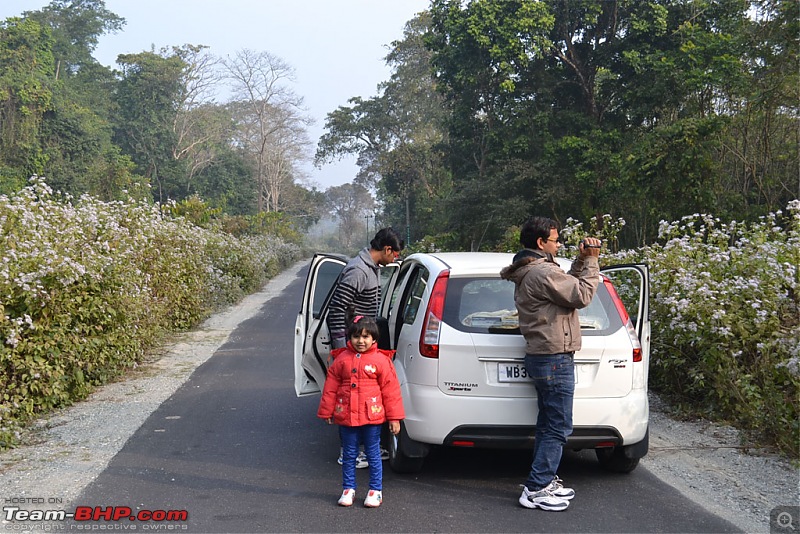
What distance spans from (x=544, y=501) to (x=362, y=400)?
1308 millimetres

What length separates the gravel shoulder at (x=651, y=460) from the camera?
517 cm

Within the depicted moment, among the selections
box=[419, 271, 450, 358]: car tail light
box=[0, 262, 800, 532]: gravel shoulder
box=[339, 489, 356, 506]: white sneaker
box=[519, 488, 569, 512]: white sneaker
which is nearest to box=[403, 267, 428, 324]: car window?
box=[419, 271, 450, 358]: car tail light

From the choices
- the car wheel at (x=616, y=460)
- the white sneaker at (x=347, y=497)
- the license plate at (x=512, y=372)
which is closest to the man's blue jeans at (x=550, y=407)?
the license plate at (x=512, y=372)

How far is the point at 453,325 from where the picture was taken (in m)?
5.23

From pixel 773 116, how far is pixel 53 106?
42.2 metres

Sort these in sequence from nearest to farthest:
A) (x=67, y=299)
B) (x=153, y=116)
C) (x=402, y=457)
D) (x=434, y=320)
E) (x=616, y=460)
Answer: (x=434, y=320) < (x=402, y=457) < (x=616, y=460) < (x=67, y=299) < (x=153, y=116)

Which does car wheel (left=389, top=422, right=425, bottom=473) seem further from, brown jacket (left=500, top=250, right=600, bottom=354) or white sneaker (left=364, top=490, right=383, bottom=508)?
brown jacket (left=500, top=250, right=600, bottom=354)

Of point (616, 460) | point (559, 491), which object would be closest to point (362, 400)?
point (559, 491)

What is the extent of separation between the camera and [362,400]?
16.0 feet

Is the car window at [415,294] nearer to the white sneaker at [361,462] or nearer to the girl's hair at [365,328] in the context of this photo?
the girl's hair at [365,328]

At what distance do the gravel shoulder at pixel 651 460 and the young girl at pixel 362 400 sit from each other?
1815 mm

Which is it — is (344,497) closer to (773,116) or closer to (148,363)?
(148,363)

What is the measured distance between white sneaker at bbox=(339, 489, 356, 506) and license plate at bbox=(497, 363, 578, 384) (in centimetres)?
119

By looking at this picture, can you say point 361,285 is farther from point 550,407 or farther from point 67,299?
point 67,299
